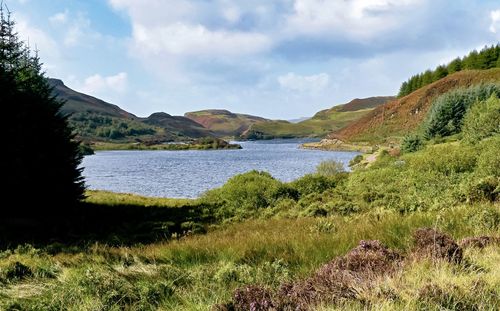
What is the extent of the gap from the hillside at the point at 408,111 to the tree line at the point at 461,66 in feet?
26.4

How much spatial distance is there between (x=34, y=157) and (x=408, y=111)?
101249mm

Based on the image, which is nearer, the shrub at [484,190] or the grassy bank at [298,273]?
the grassy bank at [298,273]

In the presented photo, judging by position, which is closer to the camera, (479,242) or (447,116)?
(479,242)

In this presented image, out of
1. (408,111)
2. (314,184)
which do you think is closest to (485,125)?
(314,184)

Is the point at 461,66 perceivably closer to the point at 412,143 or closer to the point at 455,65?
the point at 455,65

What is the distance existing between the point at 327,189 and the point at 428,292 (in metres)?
20.2

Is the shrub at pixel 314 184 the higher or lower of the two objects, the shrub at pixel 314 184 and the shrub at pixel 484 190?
the lower

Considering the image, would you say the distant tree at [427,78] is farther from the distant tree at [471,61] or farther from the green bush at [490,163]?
the green bush at [490,163]

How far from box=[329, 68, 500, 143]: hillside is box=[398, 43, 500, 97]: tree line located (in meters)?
8.03

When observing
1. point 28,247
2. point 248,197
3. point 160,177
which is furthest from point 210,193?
point 160,177

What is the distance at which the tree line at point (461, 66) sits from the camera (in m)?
105

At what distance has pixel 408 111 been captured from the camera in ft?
349

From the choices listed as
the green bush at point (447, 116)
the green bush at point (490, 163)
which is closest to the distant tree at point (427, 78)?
the green bush at point (447, 116)

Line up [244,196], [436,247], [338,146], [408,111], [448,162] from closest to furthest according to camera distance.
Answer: [436,247] → [448,162] → [244,196] → [408,111] → [338,146]
